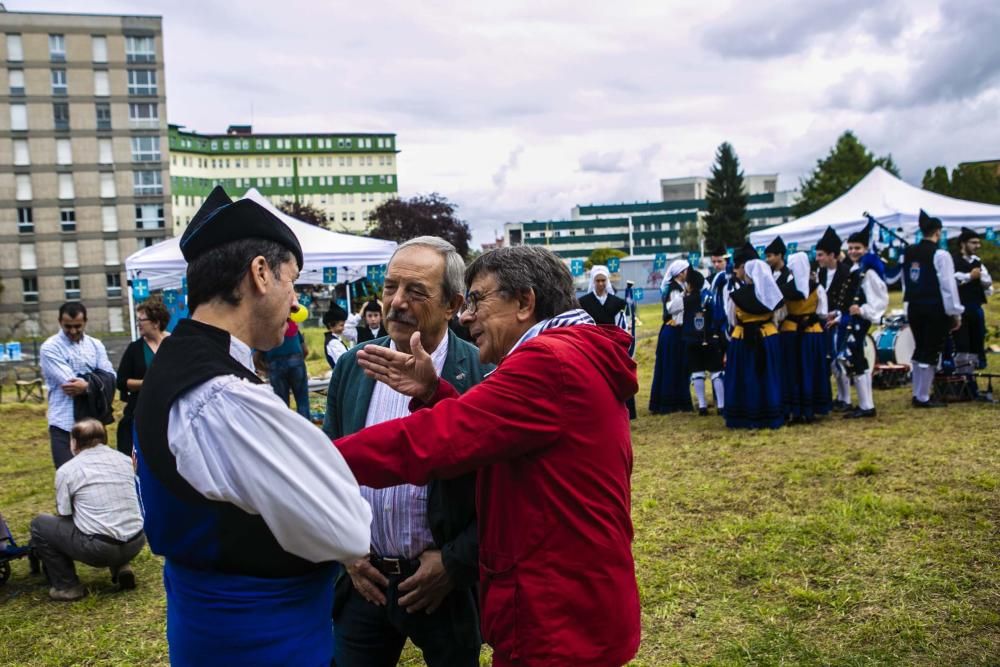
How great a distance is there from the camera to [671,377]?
39.1 feet

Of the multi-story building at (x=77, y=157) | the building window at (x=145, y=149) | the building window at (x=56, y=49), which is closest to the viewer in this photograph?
the multi-story building at (x=77, y=157)

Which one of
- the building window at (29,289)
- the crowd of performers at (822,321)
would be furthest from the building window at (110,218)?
the crowd of performers at (822,321)

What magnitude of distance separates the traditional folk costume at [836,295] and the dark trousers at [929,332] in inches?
30.6

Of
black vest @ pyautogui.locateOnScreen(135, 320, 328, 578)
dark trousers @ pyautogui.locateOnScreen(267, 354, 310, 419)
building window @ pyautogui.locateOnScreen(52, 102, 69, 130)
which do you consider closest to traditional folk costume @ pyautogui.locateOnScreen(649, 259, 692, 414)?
dark trousers @ pyautogui.locateOnScreen(267, 354, 310, 419)

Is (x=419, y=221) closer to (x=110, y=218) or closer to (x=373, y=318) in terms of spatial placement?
(x=110, y=218)

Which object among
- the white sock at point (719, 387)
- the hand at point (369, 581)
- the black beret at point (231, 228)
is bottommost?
the white sock at point (719, 387)

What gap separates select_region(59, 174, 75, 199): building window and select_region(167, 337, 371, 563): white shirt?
218 ft

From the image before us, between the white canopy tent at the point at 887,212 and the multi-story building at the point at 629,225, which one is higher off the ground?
the multi-story building at the point at 629,225

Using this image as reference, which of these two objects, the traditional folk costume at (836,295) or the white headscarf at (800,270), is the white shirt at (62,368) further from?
the traditional folk costume at (836,295)

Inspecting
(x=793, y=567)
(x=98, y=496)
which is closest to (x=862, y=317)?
(x=793, y=567)

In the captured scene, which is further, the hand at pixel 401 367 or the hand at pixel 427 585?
the hand at pixel 427 585

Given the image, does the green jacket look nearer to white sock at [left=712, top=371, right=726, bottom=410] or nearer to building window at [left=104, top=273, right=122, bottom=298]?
white sock at [left=712, top=371, right=726, bottom=410]

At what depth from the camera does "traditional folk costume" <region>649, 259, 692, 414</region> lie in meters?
11.8

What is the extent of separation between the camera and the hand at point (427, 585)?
2.41 meters
